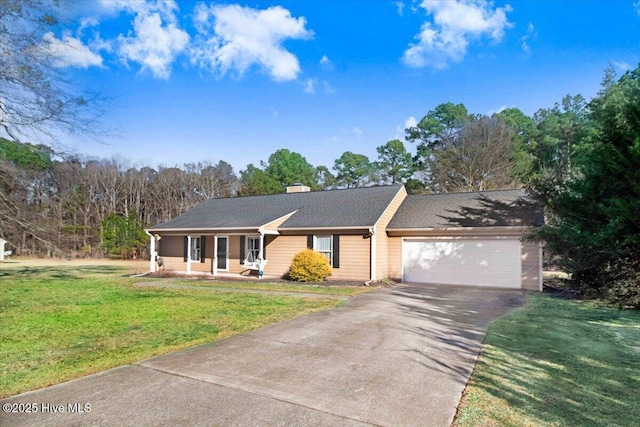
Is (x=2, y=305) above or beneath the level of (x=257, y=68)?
beneath

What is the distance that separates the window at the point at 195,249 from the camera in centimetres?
1975

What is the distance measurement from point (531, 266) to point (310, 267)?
27.1 ft

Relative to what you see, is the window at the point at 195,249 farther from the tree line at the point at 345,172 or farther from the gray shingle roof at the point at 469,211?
the tree line at the point at 345,172

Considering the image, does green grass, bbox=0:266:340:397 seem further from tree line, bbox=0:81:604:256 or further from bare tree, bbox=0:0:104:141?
tree line, bbox=0:81:604:256

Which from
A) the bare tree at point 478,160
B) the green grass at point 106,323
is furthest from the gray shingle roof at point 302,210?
the bare tree at point 478,160

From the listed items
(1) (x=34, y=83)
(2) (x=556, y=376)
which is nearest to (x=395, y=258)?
(2) (x=556, y=376)

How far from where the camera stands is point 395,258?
1605 cm

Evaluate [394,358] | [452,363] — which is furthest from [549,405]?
[394,358]

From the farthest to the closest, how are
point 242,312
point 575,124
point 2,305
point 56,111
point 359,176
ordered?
1. point 359,176
2. point 575,124
3. point 56,111
4. point 2,305
5. point 242,312

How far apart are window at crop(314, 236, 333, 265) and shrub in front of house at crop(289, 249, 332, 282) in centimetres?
34

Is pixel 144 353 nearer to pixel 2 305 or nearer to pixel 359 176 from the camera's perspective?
pixel 2 305

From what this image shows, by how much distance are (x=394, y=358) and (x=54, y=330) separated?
6231 millimetres

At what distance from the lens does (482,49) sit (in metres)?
17.8

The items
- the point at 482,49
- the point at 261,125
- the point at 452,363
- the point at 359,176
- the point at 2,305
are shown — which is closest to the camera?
the point at 452,363
